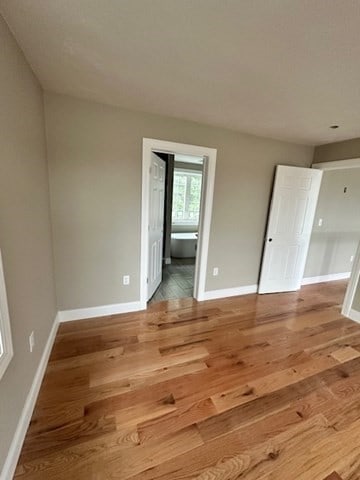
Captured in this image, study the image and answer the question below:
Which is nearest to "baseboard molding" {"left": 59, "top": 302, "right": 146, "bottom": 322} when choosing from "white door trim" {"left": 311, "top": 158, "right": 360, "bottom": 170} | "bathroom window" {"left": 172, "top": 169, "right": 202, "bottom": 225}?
"white door trim" {"left": 311, "top": 158, "right": 360, "bottom": 170}

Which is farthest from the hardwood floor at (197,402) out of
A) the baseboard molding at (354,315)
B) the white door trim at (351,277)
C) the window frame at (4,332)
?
the window frame at (4,332)

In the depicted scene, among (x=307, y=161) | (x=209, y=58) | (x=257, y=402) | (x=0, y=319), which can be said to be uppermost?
(x=209, y=58)

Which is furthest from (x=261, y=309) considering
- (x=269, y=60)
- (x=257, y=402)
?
(x=269, y=60)

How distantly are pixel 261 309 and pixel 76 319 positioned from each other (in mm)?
2396

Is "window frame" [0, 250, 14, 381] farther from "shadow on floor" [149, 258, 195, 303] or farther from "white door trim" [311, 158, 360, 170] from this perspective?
"white door trim" [311, 158, 360, 170]

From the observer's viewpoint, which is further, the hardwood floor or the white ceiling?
the hardwood floor

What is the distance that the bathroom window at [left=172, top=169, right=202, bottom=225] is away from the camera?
6.05 meters

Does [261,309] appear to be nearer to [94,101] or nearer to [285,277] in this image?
[285,277]

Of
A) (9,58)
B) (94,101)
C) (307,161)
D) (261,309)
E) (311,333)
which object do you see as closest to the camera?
(9,58)

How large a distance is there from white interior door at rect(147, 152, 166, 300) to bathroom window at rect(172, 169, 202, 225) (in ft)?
9.49

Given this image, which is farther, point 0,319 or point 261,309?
point 261,309

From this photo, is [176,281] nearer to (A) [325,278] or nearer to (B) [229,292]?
(B) [229,292]

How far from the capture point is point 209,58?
1.36 meters

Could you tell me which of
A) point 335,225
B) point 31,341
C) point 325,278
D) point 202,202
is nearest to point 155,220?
point 202,202
